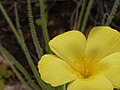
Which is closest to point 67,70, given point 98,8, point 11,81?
point 11,81

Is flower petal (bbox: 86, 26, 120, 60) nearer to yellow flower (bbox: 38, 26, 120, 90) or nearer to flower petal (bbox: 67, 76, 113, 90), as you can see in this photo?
yellow flower (bbox: 38, 26, 120, 90)

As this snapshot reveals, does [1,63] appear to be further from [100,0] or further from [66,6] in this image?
[100,0]

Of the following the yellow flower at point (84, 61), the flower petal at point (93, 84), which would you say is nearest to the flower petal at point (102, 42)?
the yellow flower at point (84, 61)

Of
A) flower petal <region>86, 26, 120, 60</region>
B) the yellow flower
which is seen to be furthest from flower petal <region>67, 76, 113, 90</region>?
flower petal <region>86, 26, 120, 60</region>

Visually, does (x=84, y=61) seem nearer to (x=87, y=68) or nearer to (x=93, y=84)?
(x=87, y=68)

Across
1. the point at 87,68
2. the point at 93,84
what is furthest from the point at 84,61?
the point at 93,84

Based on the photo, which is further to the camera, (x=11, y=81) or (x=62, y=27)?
(x=62, y=27)
